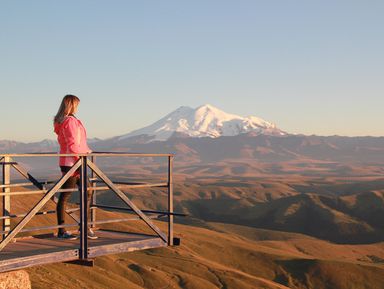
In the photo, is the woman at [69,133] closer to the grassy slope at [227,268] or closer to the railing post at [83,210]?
the railing post at [83,210]

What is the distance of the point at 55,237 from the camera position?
12328 mm

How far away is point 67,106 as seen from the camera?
11.2m

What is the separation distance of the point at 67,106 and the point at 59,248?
8.20 feet

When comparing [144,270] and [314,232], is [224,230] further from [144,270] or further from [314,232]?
[144,270]

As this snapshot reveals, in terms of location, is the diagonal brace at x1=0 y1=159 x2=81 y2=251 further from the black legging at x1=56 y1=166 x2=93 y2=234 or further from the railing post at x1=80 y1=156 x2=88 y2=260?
the black legging at x1=56 y1=166 x2=93 y2=234

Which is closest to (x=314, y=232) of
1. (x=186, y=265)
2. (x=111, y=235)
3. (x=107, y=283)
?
(x=186, y=265)

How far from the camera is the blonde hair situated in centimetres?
1120

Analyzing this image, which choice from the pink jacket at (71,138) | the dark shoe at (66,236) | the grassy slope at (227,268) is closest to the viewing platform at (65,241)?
the dark shoe at (66,236)

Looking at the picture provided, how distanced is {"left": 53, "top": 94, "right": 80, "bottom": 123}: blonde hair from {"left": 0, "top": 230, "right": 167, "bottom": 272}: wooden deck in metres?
2.28

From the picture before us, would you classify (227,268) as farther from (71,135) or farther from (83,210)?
(83,210)

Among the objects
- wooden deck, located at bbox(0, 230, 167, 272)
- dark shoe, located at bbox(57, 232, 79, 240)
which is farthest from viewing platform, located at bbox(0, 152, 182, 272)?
dark shoe, located at bbox(57, 232, 79, 240)

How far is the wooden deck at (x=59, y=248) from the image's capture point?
9.59m

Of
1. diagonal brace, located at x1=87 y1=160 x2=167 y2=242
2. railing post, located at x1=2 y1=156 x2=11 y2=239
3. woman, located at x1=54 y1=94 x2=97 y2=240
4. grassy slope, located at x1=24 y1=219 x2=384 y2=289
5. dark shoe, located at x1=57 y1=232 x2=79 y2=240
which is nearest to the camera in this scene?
diagonal brace, located at x1=87 y1=160 x2=167 y2=242

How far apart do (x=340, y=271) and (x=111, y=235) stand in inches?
3353
